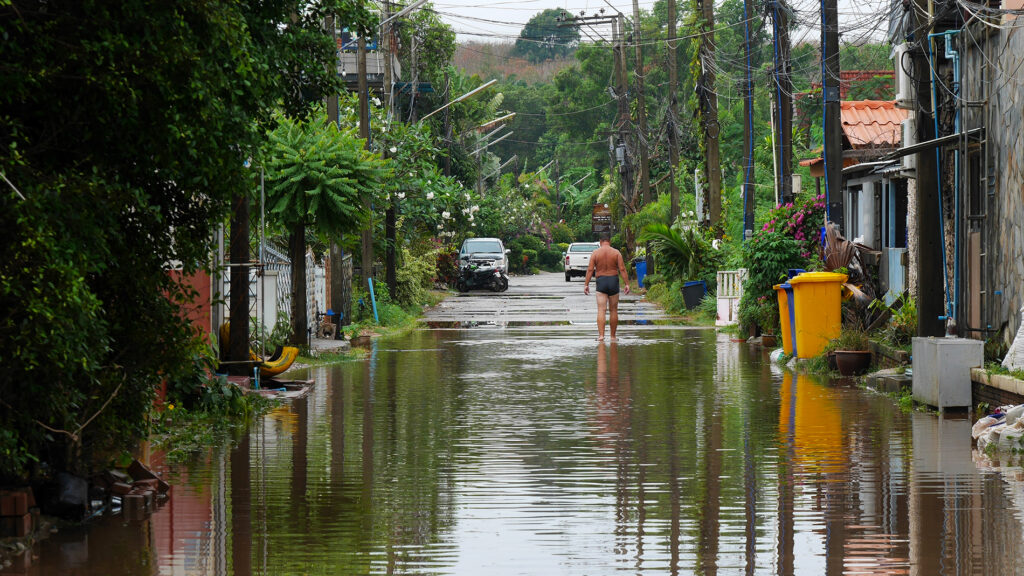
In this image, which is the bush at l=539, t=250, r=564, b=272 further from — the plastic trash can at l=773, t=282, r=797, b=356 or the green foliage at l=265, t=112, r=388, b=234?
the plastic trash can at l=773, t=282, r=797, b=356

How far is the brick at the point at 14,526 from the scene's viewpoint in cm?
745

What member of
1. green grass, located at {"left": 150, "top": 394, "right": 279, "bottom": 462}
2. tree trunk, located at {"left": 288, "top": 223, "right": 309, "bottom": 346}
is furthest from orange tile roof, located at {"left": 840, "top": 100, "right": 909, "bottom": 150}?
green grass, located at {"left": 150, "top": 394, "right": 279, "bottom": 462}

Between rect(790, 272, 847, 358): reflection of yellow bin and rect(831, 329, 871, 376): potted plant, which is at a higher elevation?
rect(790, 272, 847, 358): reflection of yellow bin

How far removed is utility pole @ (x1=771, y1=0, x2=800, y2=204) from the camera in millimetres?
24172

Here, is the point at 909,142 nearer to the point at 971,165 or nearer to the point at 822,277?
the point at 822,277

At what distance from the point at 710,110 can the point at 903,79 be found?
1553 cm

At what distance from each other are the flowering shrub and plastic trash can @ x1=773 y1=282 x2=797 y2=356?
2.23 metres

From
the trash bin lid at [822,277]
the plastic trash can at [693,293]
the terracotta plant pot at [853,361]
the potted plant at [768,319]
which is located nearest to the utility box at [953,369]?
the terracotta plant pot at [853,361]

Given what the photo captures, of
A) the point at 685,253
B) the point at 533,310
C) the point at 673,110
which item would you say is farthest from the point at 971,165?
the point at 673,110

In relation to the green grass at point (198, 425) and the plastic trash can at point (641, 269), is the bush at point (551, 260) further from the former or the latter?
the green grass at point (198, 425)

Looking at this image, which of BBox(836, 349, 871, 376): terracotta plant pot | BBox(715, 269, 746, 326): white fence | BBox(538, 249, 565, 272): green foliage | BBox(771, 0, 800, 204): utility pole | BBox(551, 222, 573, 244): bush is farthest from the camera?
BBox(551, 222, 573, 244): bush

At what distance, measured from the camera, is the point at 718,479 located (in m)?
9.56

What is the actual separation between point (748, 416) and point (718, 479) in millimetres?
3754

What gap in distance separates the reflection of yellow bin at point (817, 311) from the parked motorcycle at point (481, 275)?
30056mm
